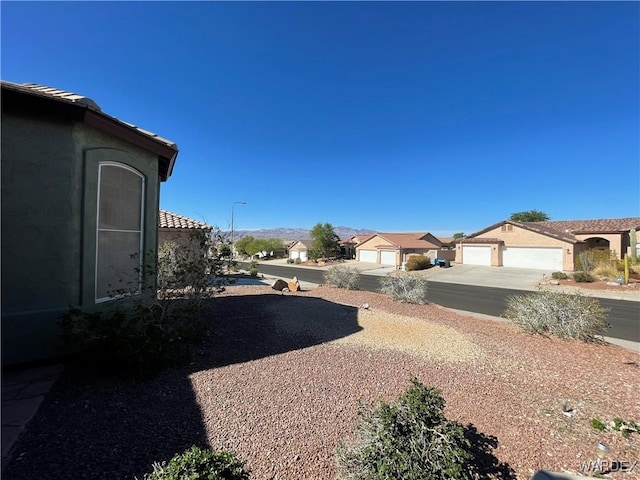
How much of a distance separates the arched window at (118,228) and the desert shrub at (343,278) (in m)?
10.2

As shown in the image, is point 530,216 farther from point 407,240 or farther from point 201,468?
point 201,468

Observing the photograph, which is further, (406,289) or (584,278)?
(584,278)

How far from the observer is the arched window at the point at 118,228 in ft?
18.7

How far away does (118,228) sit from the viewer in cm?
615

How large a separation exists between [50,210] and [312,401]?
5.03 metres

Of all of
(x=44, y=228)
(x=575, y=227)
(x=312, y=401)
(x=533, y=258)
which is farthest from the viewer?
(x=575, y=227)

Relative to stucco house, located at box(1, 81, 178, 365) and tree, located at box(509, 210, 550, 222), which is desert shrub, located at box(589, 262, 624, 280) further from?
tree, located at box(509, 210, 550, 222)

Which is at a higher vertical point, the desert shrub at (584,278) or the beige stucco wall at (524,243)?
the beige stucco wall at (524,243)

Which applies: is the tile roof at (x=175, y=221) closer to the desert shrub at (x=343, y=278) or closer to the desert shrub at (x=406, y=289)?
the desert shrub at (x=343, y=278)

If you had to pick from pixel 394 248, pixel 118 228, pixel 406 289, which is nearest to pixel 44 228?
pixel 118 228

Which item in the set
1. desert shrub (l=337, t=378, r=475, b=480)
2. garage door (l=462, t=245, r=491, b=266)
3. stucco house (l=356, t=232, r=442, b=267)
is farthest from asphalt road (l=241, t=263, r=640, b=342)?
stucco house (l=356, t=232, r=442, b=267)

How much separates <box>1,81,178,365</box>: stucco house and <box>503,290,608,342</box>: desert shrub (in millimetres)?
9606

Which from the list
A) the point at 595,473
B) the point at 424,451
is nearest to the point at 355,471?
the point at 424,451

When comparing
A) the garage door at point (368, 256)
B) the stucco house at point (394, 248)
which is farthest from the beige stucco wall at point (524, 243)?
the garage door at point (368, 256)
